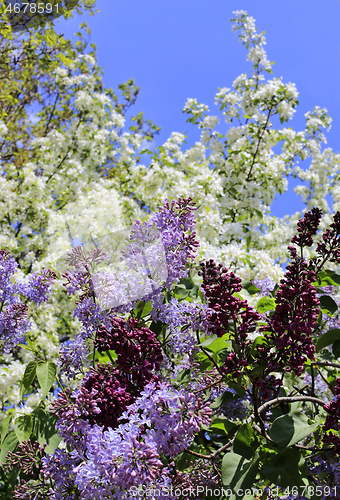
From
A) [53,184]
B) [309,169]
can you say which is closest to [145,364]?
[53,184]

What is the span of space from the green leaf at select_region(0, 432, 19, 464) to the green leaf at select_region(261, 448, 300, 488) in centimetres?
118

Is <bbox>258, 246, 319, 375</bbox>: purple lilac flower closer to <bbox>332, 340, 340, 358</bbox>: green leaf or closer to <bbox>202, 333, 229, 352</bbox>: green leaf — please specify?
<bbox>202, 333, 229, 352</bbox>: green leaf

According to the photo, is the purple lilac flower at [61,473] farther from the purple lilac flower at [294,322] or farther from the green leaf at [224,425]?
the purple lilac flower at [294,322]

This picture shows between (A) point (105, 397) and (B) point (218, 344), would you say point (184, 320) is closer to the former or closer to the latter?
(B) point (218, 344)

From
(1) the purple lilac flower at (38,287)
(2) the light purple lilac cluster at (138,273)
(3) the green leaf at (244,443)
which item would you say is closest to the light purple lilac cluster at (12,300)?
(1) the purple lilac flower at (38,287)

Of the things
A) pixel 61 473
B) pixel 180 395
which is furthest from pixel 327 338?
pixel 61 473

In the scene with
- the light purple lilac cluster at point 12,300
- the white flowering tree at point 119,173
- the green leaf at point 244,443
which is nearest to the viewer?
the green leaf at point 244,443

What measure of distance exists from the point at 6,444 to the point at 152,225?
1.27m

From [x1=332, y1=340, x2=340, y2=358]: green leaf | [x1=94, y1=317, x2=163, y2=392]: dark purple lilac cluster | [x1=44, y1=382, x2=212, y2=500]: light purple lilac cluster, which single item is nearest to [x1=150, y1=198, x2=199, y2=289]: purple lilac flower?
[x1=94, y1=317, x2=163, y2=392]: dark purple lilac cluster

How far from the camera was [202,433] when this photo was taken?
5.97 feet

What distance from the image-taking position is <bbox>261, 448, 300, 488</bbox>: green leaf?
1.36m

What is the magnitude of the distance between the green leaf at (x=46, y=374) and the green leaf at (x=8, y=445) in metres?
0.39

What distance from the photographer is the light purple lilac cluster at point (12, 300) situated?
2758 millimetres

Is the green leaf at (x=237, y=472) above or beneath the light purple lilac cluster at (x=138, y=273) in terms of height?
beneath
